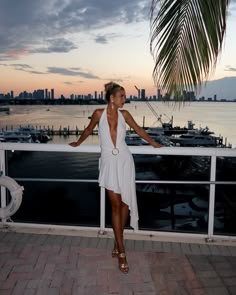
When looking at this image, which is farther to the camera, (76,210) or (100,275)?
(76,210)

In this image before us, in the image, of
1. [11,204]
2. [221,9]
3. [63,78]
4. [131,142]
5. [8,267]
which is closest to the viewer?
[221,9]

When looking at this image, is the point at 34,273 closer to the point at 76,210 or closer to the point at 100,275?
the point at 100,275

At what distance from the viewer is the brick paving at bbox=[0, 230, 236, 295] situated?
8.29 feet

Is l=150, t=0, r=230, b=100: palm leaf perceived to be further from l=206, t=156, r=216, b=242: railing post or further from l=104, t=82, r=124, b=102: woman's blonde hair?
l=206, t=156, r=216, b=242: railing post

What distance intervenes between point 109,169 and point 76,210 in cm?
2538

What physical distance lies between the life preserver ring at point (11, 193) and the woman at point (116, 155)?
1166 mm

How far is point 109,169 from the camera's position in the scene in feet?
9.62

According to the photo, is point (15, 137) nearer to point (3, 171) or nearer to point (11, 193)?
point (3, 171)

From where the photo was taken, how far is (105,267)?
2.90m

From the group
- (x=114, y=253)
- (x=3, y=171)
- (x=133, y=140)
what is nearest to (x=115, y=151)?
(x=114, y=253)

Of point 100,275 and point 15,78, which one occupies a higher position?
point 15,78

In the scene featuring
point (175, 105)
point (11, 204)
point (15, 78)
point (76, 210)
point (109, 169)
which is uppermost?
point (15, 78)

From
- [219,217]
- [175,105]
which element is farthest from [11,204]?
[219,217]

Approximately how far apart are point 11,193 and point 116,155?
4.75 feet
